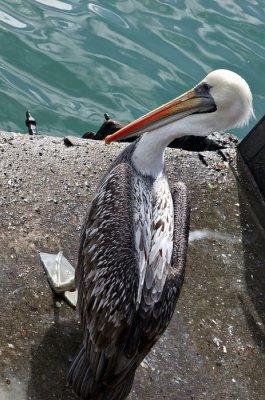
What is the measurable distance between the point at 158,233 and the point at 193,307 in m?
Result: 0.85

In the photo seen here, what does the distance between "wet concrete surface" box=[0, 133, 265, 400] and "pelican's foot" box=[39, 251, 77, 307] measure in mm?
52

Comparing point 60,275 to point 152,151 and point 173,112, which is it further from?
point 173,112

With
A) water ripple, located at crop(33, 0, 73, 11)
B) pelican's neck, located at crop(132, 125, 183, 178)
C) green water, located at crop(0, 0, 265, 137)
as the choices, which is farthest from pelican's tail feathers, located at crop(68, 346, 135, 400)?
water ripple, located at crop(33, 0, 73, 11)

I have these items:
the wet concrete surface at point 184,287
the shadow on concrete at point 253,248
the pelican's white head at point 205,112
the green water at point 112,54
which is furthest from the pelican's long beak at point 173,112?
the green water at point 112,54

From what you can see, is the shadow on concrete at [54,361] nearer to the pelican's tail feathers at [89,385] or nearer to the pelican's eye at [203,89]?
the pelican's tail feathers at [89,385]

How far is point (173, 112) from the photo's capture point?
4.28 meters

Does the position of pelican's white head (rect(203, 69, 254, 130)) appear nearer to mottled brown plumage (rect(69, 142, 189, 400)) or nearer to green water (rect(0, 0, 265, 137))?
mottled brown plumage (rect(69, 142, 189, 400))

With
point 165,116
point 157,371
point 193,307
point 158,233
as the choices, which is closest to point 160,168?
point 165,116

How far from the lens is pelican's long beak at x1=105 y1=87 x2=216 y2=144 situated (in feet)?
14.0

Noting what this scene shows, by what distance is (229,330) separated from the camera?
448cm

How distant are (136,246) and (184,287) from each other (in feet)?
3.33

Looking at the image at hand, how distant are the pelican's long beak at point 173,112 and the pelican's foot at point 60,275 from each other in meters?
0.78

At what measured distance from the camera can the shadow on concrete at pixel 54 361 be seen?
3777 millimetres

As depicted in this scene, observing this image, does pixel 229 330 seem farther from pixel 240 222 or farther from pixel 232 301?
pixel 240 222
